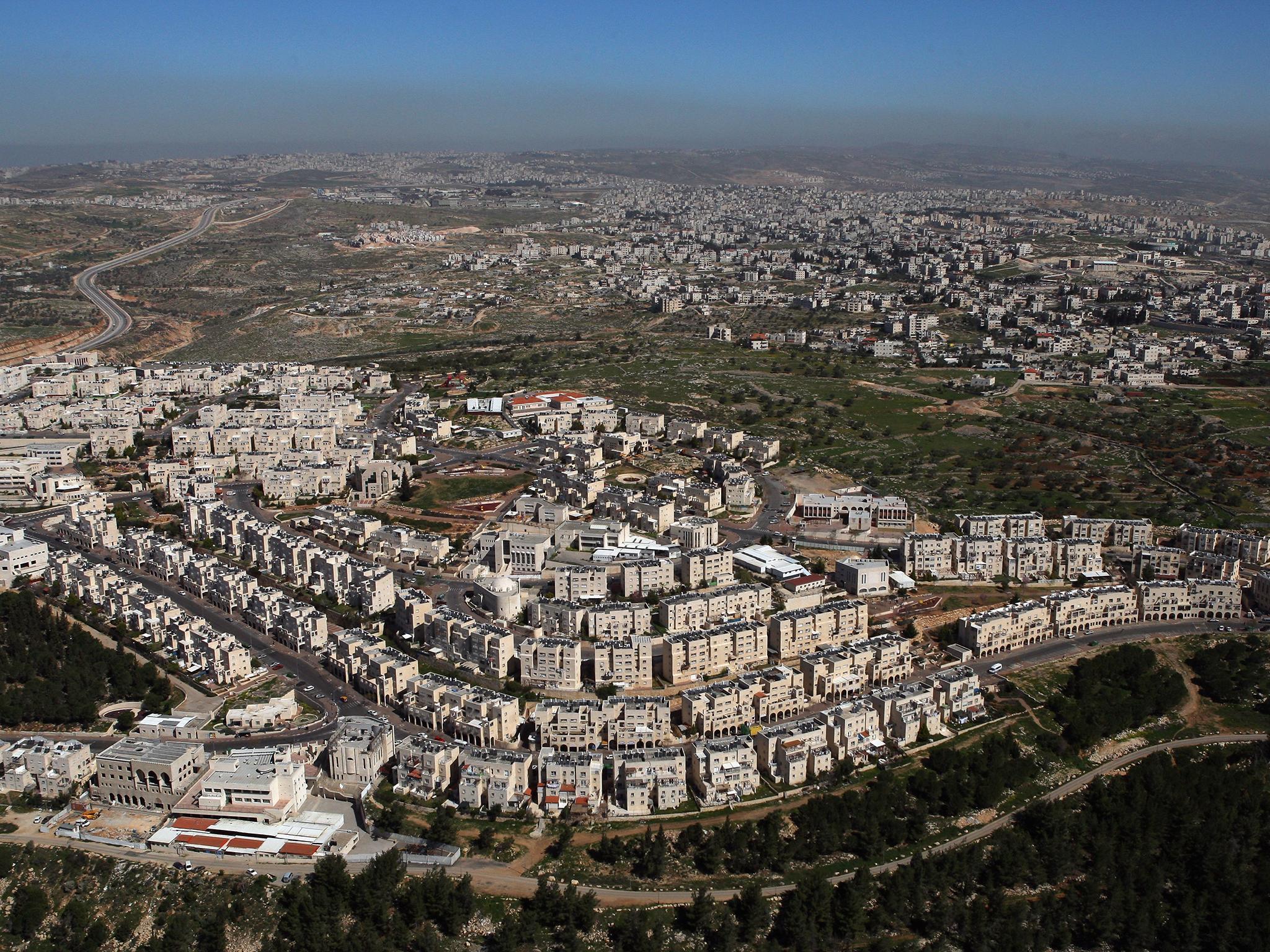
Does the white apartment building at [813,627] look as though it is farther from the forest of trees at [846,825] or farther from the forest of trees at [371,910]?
the forest of trees at [371,910]

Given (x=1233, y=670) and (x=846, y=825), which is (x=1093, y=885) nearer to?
(x=846, y=825)

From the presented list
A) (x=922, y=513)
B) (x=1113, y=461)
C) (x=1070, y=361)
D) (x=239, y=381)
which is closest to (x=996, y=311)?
(x=1070, y=361)

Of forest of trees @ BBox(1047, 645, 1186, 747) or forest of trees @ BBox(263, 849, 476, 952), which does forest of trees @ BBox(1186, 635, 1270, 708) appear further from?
forest of trees @ BBox(263, 849, 476, 952)

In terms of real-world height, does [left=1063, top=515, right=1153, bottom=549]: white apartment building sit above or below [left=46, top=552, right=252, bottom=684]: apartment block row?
above

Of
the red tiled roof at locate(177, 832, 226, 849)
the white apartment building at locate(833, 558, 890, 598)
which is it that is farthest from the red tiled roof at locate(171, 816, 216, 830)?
the white apartment building at locate(833, 558, 890, 598)

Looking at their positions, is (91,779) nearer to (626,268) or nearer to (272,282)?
(272,282)

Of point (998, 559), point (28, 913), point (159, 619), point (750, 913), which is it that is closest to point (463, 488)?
point (159, 619)
